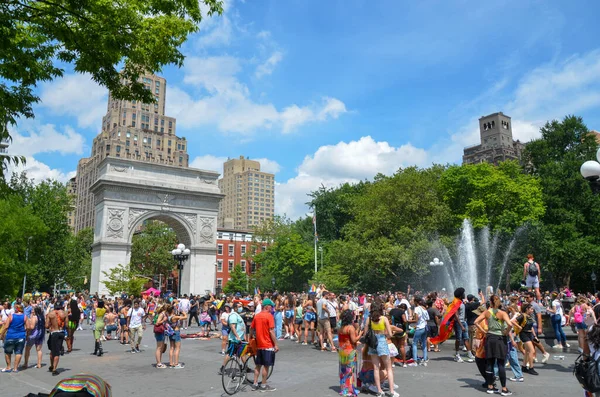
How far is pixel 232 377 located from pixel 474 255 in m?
34.8

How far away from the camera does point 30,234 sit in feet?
131

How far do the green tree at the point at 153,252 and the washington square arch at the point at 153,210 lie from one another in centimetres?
3429

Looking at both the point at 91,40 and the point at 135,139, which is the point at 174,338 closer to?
the point at 91,40

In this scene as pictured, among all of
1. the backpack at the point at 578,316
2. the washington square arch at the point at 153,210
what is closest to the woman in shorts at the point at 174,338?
the backpack at the point at 578,316

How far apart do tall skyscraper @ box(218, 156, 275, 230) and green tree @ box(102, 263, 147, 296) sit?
432 ft

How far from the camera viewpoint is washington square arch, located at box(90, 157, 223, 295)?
129 feet

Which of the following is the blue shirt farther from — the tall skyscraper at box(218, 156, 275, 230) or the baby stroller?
the tall skyscraper at box(218, 156, 275, 230)

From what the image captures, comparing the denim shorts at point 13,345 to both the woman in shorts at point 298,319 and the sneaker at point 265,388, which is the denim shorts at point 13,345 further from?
the woman in shorts at point 298,319

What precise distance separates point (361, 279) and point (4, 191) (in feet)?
137

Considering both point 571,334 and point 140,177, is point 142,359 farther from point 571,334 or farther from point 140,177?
point 140,177

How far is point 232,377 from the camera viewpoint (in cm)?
925

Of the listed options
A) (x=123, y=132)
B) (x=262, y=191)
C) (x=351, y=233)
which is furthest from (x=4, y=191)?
(x=262, y=191)

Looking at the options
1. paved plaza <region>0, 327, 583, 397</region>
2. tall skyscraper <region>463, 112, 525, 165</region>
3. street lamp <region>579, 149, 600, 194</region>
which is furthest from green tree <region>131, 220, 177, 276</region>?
tall skyscraper <region>463, 112, 525, 165</region>

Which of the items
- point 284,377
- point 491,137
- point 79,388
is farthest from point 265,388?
point 491,137
